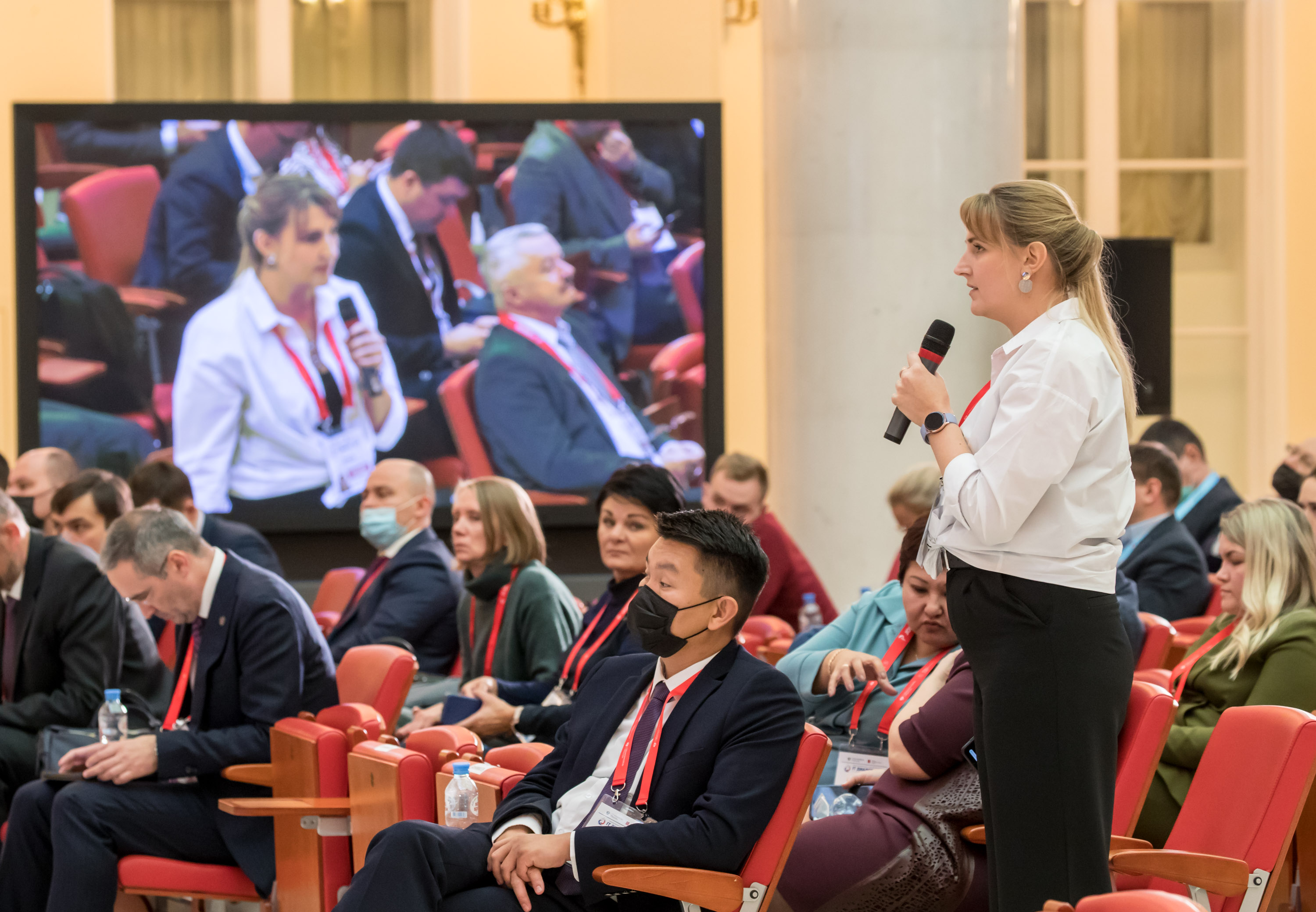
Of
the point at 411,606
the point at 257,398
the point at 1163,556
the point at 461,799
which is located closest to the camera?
the point at 461,799

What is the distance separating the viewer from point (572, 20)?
983 cm

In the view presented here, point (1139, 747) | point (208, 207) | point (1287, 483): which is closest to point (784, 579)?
point (1287, 483)

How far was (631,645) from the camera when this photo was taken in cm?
416

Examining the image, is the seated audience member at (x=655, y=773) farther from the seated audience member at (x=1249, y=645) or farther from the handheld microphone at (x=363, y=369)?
the handheld microphone at (x=363, y=369)

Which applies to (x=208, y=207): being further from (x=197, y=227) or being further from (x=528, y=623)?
(x=528, y=623)

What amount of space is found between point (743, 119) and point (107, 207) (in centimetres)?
395

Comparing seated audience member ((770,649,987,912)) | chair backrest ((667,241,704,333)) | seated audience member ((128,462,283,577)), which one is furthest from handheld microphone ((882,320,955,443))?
chair backrest ((667,241,704,333))

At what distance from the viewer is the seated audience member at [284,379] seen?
27.0 feet

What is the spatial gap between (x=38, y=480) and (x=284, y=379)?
163 centimetres

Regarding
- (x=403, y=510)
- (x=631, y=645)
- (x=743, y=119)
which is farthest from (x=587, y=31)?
(x=631, y=645)

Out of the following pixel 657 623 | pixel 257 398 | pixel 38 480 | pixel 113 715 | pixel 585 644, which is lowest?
pixel 113 715

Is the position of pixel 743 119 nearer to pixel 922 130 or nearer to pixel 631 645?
pixel 922 130

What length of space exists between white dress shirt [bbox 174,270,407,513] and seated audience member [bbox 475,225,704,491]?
22.5 inches

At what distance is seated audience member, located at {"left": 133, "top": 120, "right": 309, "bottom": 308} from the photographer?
26.8ft
